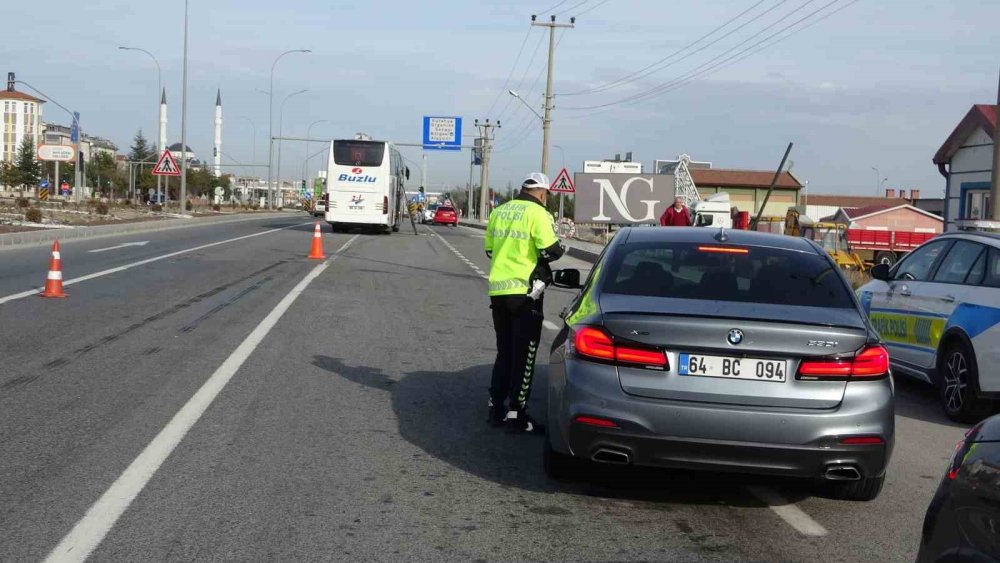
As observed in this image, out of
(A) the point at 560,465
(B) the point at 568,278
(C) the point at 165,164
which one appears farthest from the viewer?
(C) the point at 165,164

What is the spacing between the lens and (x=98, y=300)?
14516mm

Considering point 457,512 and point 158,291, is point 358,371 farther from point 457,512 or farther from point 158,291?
point 158,291

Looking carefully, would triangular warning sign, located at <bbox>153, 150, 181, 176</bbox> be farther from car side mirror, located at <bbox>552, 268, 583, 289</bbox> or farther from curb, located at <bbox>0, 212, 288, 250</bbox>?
car side mirror, located at <bbox>552, 268, 583, 289</bbox>

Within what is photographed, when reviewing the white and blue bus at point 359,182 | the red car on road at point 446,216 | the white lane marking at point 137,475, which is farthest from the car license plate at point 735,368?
the red car on road at point 446,216

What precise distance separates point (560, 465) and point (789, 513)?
1.22 m

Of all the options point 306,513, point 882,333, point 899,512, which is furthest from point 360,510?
point 882,333

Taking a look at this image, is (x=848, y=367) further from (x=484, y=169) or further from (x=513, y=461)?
(x=484, y=169)

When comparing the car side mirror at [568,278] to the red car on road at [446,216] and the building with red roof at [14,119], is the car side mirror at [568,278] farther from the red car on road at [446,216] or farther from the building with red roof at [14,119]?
the building with red roof at [14,119]

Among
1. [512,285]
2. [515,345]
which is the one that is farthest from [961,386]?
[512,285]

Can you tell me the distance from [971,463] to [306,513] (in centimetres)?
321

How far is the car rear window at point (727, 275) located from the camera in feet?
18.9

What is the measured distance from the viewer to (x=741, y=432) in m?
5.12

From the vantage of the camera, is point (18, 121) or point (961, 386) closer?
point (961, 386)

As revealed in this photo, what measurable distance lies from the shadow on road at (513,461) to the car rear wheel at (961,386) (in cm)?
270
